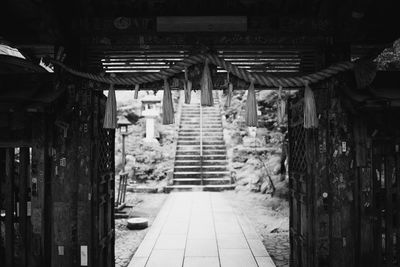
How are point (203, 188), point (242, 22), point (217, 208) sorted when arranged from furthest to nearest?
1. point (203, 188)
2. point (217, 208)
3. point (242, 22)

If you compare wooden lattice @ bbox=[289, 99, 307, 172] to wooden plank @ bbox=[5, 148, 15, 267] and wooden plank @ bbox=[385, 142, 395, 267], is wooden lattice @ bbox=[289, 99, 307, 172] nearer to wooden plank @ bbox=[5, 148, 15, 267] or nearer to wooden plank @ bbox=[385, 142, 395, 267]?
wooden plank @ bbox=[385, 142, 395, 267]

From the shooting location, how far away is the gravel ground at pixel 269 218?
8.26 metres

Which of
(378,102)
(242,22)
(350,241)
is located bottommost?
(350,241)

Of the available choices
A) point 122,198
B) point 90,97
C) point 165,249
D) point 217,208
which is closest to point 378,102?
point 90,97

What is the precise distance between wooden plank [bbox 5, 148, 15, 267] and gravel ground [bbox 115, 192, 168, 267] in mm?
2719

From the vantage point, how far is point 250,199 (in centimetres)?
1502

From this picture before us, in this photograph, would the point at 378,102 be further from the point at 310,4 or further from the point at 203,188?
the point at 203,188

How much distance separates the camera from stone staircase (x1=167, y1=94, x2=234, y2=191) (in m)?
17.6

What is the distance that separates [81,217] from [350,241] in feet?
13.8

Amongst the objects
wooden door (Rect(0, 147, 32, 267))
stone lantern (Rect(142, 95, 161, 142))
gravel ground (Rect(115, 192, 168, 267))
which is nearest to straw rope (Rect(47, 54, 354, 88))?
wooden door (Rect(0, 147, 32, 267))

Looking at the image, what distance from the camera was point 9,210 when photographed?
501 centimetres

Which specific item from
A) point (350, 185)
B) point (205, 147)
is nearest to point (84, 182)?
point (350, 185)

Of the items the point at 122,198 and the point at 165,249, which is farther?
the point at 122,198

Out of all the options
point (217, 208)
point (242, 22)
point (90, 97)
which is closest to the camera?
point (242, 22)
